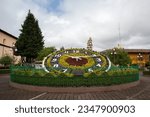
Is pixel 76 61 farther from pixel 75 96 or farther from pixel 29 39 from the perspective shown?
pixel 29 39

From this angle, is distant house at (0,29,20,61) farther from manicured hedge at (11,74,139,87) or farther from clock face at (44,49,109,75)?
manicured hedge at (11,74,139,87)

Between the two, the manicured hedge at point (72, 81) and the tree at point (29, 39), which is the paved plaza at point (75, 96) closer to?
the manicured hedge at point (72, 81)

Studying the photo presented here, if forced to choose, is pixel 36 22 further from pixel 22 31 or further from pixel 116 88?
pixel 116 88

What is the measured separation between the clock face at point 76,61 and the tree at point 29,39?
2989 cm

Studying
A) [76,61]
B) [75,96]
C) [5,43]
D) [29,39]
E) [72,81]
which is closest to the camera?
[75,96]

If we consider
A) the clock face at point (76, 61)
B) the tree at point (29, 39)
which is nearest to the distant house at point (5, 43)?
the tree at point (29, 39)

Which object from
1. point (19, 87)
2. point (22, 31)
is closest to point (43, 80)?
point (19, 87)

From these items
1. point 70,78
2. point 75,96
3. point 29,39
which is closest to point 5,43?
point 29,39

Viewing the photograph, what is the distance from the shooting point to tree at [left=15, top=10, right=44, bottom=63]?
169 feet

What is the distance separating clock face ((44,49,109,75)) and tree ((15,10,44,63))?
29887 mm

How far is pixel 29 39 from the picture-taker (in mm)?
52188

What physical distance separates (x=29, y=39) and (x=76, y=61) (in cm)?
3355

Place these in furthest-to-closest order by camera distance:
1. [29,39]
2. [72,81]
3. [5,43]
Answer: [5,43], [29,39], [72,81]

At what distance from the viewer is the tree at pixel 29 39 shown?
51.5 m
